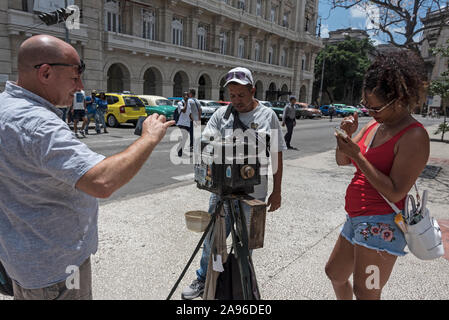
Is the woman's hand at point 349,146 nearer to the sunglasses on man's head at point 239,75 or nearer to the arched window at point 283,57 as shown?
the sunglasses on man's head at point 239,75

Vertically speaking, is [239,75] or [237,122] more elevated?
[239,75]

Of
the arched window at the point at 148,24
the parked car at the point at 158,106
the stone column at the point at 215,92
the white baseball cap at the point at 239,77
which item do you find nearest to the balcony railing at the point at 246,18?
A: the arched window at the point at 148,24

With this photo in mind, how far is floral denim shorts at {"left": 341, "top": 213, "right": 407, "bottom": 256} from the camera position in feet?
6.27

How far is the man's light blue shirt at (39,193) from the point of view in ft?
4.28

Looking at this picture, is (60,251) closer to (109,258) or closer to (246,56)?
(109,258)

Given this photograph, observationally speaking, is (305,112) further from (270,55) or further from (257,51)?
(270,55)

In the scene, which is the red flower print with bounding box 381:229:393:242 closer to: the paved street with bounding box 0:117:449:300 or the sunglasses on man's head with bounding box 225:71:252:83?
the paved street with bounding box 0:117:449:300

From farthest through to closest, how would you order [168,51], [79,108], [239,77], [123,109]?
[168,51] < [123,109] < [79,108] < [239,77]

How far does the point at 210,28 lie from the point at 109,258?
3080cm

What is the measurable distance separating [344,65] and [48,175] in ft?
182

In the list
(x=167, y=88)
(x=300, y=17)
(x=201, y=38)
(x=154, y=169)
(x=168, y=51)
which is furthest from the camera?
(x=300, y=17)

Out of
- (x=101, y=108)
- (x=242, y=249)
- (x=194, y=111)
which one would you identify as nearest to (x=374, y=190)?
(x=242, y=249)

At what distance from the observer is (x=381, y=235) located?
1930 mm

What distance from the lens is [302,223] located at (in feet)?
15.0
